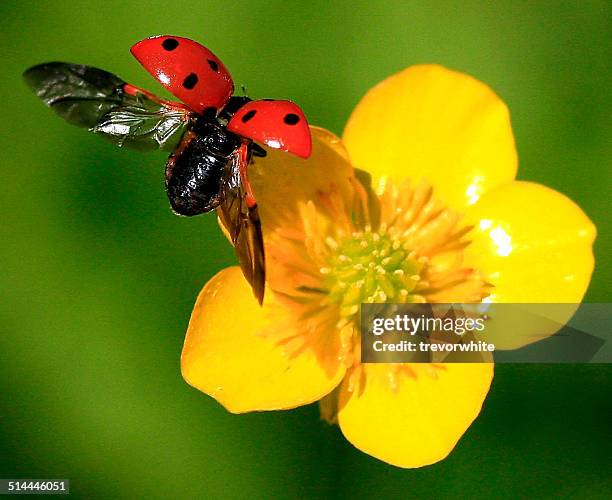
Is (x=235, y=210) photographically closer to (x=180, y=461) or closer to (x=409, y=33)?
(x=180, y=461)

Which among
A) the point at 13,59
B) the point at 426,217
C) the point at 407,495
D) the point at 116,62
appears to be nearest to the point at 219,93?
the point at 426,217

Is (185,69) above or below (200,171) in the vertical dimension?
above

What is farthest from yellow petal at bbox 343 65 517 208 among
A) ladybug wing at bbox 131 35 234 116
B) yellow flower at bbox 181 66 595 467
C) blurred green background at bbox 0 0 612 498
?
blurred green background at bbox 0 0 612 498

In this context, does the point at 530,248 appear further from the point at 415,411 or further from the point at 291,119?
the point at 291,119

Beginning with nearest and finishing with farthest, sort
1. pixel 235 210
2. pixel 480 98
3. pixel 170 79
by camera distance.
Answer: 1. pixel 235 210
2. pixel 170 79
3. pixel 480 98

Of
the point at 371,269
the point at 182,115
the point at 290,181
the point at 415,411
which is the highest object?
the point at 182,115

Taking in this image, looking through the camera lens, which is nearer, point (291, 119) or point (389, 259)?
point (291, 119)

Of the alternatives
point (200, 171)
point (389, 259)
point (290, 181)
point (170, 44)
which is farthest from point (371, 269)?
point (170, 44)
